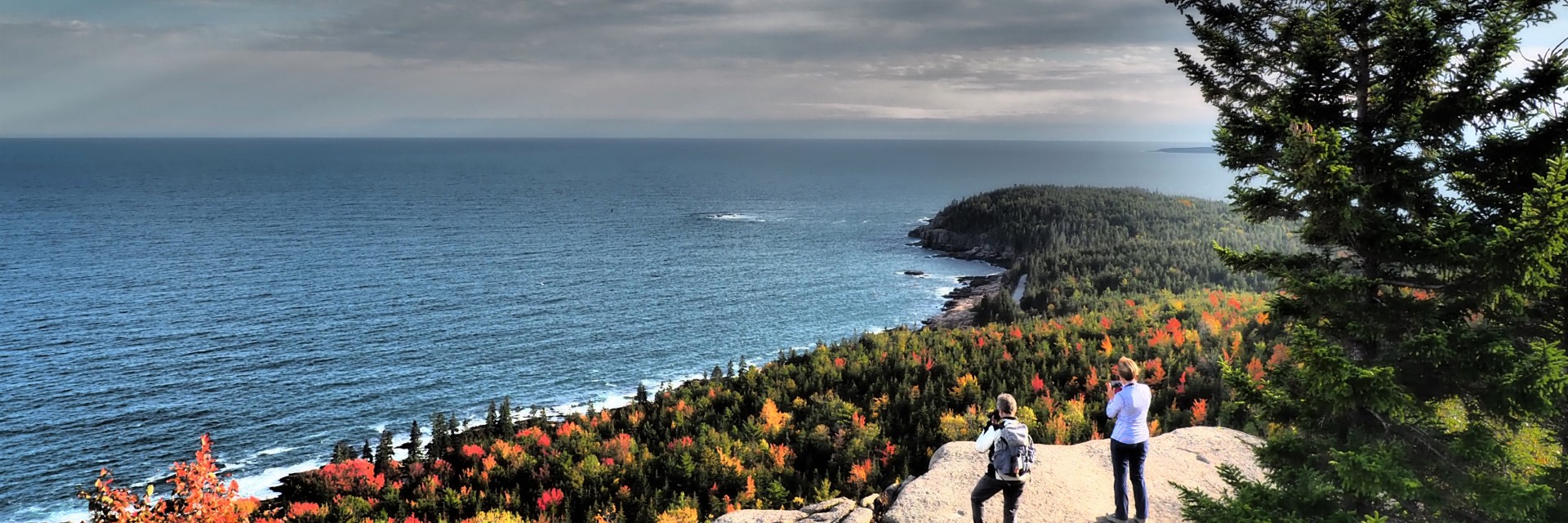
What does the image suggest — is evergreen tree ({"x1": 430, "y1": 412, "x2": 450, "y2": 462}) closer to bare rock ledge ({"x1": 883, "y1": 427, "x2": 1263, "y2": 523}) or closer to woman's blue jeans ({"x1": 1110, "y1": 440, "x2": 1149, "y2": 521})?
bare rock ledge ({"x1": 883, "y1": 427, "x2": 1263, "y2": 523})

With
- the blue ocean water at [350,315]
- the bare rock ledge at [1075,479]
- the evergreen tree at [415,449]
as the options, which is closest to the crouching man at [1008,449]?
the bare rock ledge at [1075,479]

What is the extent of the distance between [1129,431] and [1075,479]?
13.5 feet

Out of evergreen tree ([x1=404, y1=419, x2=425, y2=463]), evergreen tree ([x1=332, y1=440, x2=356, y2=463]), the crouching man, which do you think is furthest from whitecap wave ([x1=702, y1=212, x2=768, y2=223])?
the crouching man

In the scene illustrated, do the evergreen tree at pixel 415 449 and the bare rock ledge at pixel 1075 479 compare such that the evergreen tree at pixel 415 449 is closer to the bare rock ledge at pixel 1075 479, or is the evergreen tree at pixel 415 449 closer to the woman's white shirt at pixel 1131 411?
the bare rock ledge at pixel 1075 479

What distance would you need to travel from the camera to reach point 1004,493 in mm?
10969

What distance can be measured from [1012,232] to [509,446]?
290 feet

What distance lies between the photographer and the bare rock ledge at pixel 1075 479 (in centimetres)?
1344

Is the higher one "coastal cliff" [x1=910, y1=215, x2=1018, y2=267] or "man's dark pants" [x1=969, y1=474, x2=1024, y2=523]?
"man's dark pants" [x1=969, y1=474, x2=1024, y2=523]

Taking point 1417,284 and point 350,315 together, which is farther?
point 350,315

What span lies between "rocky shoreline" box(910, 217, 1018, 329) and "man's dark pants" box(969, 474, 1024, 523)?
173 feet

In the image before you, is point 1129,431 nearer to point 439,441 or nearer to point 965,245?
point 439,441

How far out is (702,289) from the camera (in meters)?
77.0

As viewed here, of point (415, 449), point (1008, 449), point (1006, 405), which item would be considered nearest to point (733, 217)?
point (415, 449)

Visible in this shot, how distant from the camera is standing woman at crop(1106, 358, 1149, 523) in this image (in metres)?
10.8
